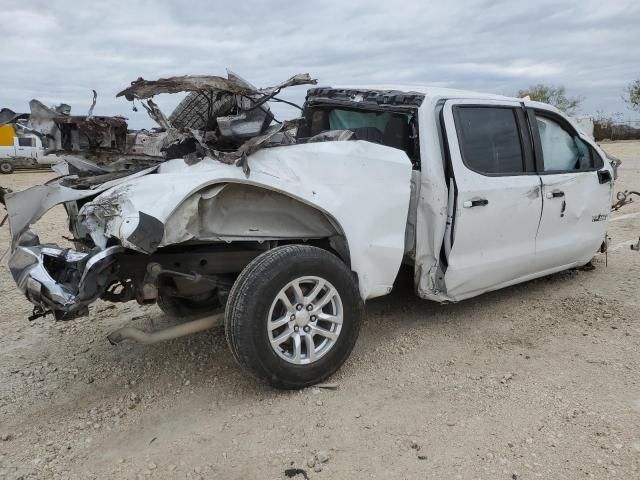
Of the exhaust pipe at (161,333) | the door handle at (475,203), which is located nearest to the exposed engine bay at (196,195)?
the exhaust pipe at (161,333)

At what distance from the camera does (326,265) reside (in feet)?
10.8

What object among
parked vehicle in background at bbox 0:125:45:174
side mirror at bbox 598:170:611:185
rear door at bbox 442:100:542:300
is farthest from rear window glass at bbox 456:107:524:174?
parked vehicle in background at bbox 0:125:45:174

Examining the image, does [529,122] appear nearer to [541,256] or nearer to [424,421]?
[541,256]

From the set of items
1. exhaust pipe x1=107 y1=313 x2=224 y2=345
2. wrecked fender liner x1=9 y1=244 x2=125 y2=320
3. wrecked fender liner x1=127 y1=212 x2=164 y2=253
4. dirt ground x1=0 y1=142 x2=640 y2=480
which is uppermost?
wrecked fender liner x1=127 y1=212 x2=164 y2=253

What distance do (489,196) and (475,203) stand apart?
168 mm

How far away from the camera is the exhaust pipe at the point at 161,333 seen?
3.16 meters

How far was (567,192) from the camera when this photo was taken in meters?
4.70

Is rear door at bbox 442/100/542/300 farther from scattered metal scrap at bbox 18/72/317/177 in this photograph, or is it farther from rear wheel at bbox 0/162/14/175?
rear wheel at bbox 0/162/14/175

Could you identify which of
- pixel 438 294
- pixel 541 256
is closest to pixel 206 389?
pixel 438 294

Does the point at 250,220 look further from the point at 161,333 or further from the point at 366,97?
the point at 366,97

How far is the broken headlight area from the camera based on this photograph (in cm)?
283

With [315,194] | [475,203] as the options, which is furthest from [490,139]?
[315,194]

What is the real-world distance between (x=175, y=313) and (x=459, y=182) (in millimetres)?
2416

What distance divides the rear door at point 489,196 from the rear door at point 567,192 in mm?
157
